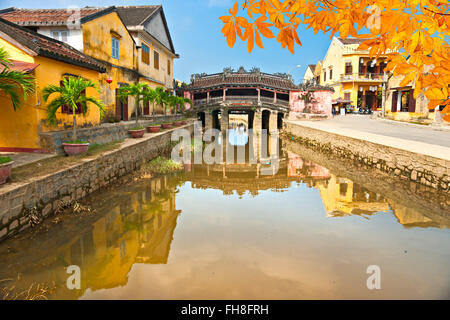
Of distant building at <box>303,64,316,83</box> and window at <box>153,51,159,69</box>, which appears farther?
distant building at <box>303,64,316,83</box>

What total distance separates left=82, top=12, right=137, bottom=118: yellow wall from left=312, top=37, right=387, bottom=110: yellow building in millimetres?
25352

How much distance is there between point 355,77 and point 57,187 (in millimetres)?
36771

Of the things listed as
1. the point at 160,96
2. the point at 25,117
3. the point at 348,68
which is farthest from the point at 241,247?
the point at 348,68

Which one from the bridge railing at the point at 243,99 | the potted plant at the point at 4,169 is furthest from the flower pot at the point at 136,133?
the bridge railing at the point at 243,99

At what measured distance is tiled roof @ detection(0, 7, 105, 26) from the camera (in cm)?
1365

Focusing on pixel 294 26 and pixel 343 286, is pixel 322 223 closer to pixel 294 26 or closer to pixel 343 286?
pixel 343 286

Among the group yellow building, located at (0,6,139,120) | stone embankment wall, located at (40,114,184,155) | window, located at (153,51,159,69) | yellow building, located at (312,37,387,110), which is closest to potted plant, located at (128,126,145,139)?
stone embankment wall, located at (40,114,184,155)

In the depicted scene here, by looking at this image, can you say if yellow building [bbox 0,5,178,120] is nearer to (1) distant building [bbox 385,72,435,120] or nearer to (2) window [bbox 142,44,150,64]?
(2) window [bbox 142,44,150,64]

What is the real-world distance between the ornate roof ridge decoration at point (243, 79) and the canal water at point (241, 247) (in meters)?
24.9

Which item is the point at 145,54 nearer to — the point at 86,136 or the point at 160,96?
the point at 160,96

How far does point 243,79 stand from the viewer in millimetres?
33125

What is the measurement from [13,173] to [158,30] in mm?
18553

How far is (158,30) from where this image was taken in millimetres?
22000
